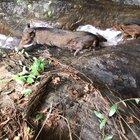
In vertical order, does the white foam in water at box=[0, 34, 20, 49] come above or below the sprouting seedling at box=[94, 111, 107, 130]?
below

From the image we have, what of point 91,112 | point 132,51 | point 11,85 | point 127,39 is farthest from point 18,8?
point 91,112

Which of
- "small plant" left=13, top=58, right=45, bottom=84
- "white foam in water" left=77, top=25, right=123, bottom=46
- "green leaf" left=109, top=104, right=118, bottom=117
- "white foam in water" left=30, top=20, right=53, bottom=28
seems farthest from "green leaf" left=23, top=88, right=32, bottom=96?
"white foam in water" left=30, top=20, right=53, bottom=28

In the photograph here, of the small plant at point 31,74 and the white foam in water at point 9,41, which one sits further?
the white foam in water at point 9,41

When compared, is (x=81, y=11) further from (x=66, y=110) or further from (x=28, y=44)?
(x=66, y=110)

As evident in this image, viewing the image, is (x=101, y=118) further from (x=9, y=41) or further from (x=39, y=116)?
(x=9, y=41)

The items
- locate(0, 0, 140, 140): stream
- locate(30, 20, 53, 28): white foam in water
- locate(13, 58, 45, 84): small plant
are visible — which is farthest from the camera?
locate(30, 20, 53, 28): white foam in water

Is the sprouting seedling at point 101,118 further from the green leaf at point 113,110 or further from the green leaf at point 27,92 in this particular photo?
the green leaf at point 27,92

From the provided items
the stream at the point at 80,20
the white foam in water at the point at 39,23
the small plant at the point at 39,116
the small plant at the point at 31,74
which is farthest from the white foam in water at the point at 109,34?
the small plant at the point at 39,116

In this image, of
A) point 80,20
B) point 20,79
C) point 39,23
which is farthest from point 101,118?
point 39,23

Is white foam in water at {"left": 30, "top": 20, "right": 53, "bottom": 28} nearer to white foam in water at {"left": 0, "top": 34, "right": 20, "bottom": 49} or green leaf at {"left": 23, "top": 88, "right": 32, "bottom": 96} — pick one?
white foam in water at {"left": 0, "top": 34, "right": 20, "bottom": 49}
